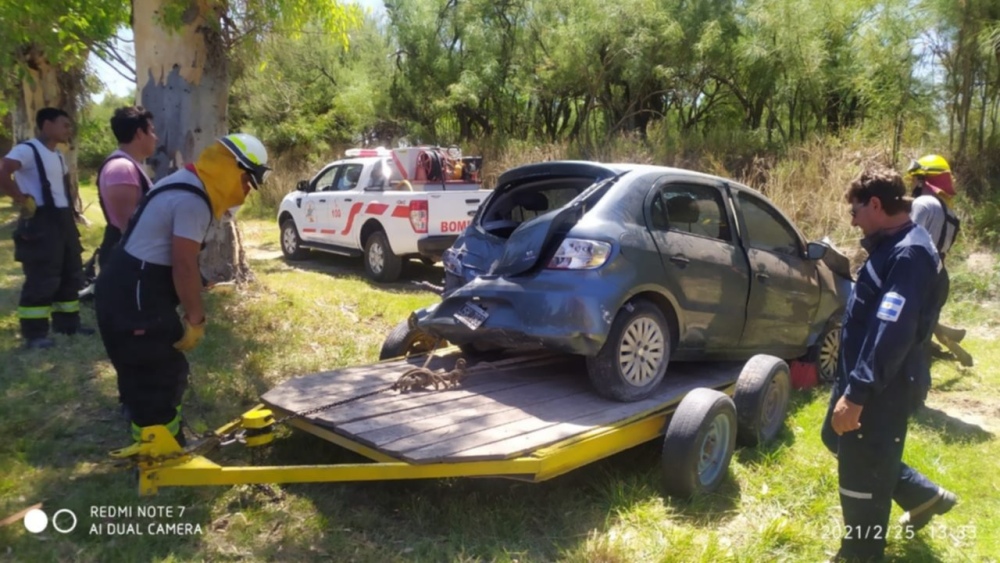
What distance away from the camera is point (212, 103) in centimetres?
745

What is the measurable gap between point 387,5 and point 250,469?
58.6 feet

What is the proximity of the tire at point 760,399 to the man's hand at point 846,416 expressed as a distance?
4.11 feet

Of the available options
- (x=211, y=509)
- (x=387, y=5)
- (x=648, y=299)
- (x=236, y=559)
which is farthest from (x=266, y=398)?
(x=387, y=5)

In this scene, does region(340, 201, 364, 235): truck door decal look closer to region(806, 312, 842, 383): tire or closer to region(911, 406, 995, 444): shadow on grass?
region(806, 312, 842, 383): tire

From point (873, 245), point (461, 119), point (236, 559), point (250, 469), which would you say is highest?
point (461, 119)

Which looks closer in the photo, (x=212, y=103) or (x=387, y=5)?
(x=212, y=103)

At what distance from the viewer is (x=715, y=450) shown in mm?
4141

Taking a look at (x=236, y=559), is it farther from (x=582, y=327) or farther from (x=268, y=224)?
(x=268, y=224)

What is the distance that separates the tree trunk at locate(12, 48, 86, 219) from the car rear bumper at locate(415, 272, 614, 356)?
11.4m

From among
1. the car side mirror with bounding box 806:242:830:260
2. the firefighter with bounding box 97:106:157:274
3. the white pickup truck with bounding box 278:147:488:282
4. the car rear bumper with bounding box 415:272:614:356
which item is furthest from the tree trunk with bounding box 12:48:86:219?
the car side mirror with bounding box 806:242:830:260

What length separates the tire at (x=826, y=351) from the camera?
5.96 m

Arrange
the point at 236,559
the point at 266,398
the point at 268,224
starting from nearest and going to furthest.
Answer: the point at 236,559 < the point at 266,398 < the point at 268,224

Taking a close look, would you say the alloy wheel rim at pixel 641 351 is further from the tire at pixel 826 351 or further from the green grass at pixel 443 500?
the tire at pixel 826 351

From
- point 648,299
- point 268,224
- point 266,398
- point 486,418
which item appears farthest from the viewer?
point 268,224
